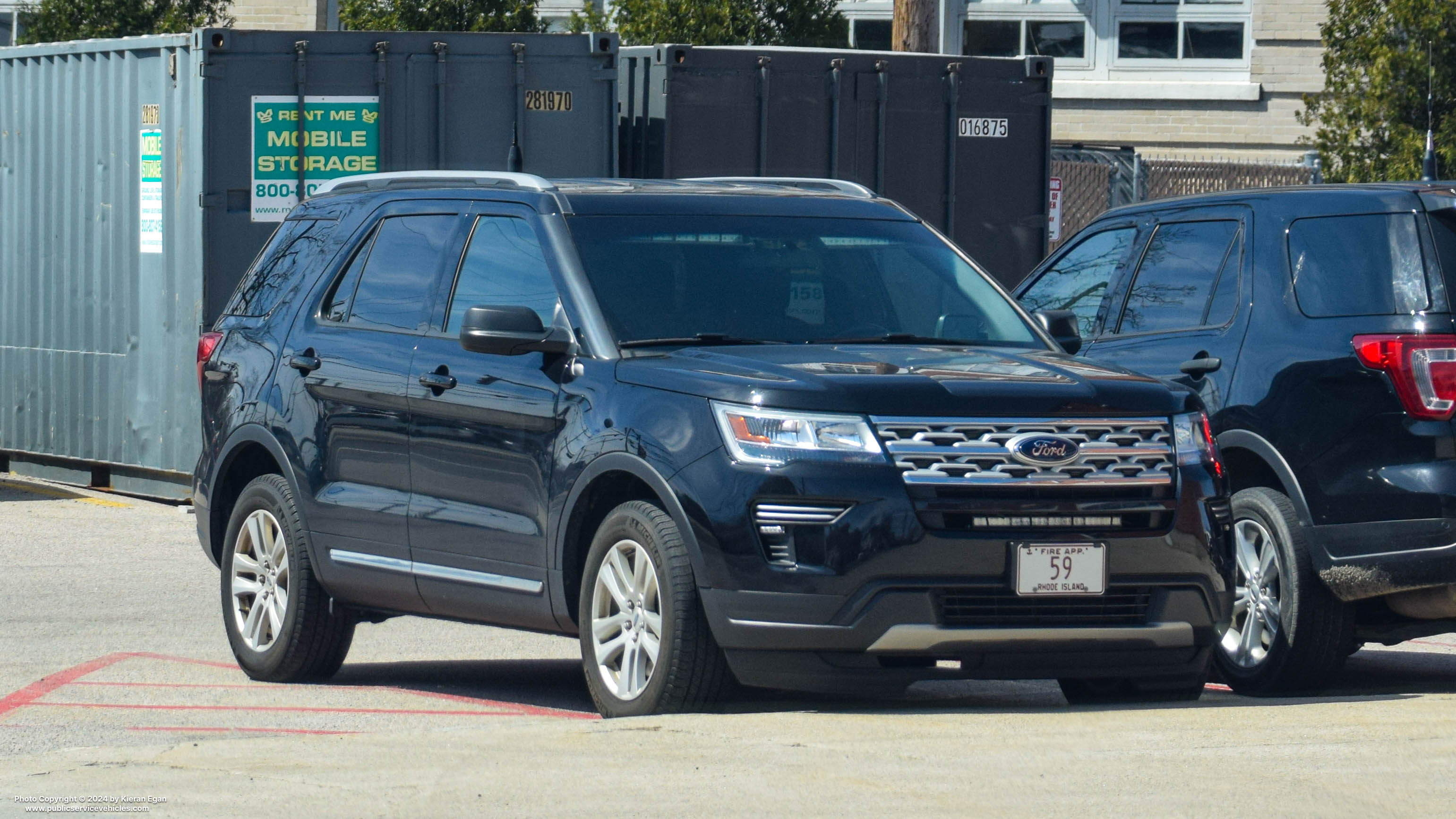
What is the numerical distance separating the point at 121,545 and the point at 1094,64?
18747 mm

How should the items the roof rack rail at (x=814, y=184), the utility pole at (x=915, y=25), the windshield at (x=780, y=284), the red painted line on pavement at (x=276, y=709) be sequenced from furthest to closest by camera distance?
the utility pole at (x=915, y=25) → the roof rack rail at (x=814, y=184) → the red painted line on pavement at (x=276, y=709) → the windshield at (x=780, y=284)

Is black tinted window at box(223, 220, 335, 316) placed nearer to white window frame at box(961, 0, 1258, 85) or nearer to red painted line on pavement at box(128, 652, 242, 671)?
red painted line on pavement at box(128, 652, 242, 671)

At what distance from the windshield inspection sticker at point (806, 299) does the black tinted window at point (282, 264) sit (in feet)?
6.62

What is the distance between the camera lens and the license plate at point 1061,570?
6.59m

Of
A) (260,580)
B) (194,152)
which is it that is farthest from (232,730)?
(194,152)

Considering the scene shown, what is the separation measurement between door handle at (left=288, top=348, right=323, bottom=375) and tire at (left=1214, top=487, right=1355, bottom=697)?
11.1 feet

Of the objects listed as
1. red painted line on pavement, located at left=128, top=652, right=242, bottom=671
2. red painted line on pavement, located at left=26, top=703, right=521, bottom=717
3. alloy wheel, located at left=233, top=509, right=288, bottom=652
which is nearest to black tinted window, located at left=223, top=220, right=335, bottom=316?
alloy wheel, located at left=233, top=509, right=288, bottom=652

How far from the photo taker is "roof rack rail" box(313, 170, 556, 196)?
7.96 meters

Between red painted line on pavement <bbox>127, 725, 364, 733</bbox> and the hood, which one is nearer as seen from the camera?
the hood

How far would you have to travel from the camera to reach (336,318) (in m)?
8.55

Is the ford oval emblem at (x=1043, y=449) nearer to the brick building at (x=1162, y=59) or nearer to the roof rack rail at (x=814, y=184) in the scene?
the roof rack rail at (x=814, y=184)

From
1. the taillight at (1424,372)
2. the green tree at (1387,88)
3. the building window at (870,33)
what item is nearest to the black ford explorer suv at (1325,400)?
the taillight at (1424,372)

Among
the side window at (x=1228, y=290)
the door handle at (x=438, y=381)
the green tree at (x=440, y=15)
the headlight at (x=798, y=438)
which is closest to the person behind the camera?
the headlight at (x=798, y=438)

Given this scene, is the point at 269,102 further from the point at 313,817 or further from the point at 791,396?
the point at 313,817
